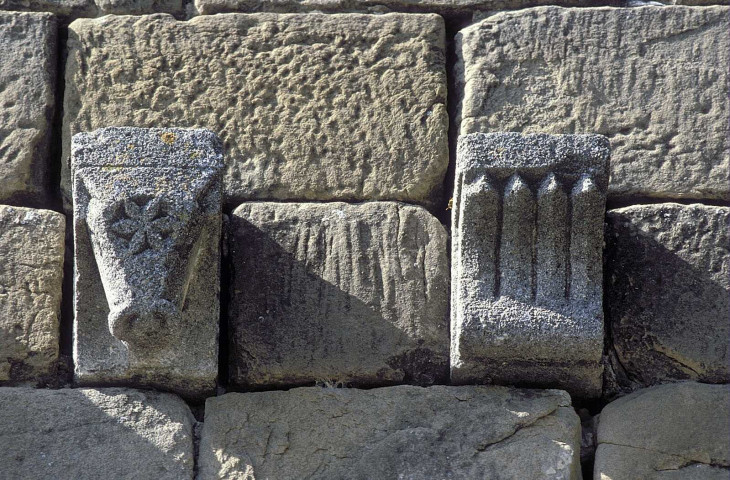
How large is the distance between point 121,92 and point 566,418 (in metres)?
1.66

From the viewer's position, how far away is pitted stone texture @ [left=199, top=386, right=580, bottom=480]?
3041mm

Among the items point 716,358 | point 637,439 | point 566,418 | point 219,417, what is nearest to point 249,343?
point 219,417

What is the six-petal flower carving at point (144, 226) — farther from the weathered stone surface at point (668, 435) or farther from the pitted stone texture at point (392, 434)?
the weathered stone surface at point (668, 435)

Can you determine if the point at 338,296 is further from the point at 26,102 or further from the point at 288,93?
the point at 26,102

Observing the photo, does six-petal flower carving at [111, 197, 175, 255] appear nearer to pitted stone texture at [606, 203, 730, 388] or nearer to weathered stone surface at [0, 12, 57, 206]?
weathered stone surface at [0, 12, 57, 206]

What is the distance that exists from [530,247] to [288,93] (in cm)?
93

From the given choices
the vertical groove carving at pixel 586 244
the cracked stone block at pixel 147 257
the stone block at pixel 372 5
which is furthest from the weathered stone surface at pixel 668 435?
the stone block at pixel 372 5

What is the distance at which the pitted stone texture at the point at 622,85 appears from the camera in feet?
11.2

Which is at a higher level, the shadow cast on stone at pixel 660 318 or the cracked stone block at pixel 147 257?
the cracked stone block at pixel 147 257

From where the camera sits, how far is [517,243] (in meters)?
3.08

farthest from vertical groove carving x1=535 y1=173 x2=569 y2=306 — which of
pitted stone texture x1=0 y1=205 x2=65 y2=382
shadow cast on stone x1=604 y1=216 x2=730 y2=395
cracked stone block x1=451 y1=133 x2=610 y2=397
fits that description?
pitted stone texture x1=0 y1=205 x2=65 y2=382

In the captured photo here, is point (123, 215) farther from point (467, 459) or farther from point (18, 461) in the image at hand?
point (467, 459)

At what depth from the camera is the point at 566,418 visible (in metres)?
3.13

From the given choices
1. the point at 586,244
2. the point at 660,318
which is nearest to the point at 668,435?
the point at 660,318
